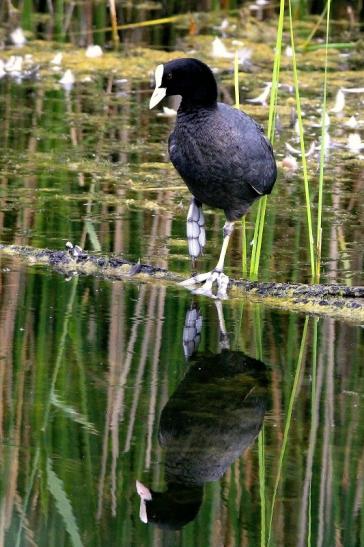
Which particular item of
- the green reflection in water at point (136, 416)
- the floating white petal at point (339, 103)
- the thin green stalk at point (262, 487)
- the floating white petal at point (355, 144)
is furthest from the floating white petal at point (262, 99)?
the thin green stalk at point (262, 487)

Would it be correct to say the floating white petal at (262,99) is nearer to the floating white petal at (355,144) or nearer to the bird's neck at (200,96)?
the floating white petal at (355,144)

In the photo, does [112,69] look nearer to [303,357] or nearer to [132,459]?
[303,357]

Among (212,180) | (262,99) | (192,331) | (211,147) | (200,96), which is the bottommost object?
(192,331)

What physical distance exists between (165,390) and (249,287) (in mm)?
1155

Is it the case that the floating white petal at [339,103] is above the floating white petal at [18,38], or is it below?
below

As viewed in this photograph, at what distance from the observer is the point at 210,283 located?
195 inches

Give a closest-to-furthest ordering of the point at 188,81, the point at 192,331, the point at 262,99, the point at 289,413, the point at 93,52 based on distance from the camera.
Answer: the point at 289,413 < the point at 192,331 < the point at 188,81 < the point at 262,99 < the point at 93,52

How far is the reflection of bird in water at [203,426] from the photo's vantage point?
318 centimetres

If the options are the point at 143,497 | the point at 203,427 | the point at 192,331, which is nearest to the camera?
the point at 143,497

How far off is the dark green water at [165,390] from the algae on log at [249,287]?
0.07 m

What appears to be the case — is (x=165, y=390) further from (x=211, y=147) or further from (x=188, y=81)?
(x=188, y=81)

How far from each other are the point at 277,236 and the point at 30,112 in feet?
9.20

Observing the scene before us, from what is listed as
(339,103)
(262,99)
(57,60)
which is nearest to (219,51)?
(57,60)

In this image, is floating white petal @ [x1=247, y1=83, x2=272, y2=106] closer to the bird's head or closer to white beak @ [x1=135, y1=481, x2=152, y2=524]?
the bird's head
